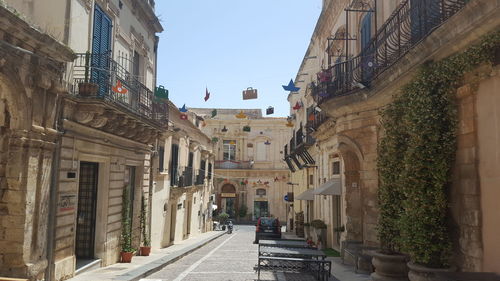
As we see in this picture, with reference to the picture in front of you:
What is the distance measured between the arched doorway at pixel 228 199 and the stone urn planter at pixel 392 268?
131 ft

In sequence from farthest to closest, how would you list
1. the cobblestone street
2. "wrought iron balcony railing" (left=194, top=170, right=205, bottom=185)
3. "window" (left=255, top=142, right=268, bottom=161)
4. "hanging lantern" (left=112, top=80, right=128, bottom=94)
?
"window" (left=255, top=142, right=268, bottom=161) < "wrought iron balcony railing" (left=194, top=170, right=205, bottom=185) < "hanging lantern" (left=112, top=80, right=128, bottom=94) < the cobblestone street

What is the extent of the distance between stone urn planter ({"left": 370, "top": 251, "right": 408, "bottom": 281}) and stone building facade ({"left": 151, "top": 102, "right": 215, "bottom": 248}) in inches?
419

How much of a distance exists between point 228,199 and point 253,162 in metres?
5.14

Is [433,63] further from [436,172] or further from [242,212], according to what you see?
[242,212]

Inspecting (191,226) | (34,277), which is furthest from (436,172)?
(191,226)

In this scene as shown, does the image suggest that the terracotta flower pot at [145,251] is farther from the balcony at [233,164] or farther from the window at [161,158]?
the balcony at [233,164]

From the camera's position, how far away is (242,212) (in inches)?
1815

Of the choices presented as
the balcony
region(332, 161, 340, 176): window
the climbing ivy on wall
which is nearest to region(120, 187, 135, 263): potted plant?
region(332, 161, 340, 176): window

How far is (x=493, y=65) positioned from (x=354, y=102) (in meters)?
4.89

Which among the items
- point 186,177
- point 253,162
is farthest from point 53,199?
point 253,162

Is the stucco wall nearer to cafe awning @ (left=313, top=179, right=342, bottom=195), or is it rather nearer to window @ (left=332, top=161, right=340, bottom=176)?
cafe awning @ (left=313, top=179, right=342, bottom=195)

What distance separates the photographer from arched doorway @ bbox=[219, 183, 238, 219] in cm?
4703

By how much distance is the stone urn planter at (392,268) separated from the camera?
727 centimetres

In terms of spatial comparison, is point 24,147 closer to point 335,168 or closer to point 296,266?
point 296,266
